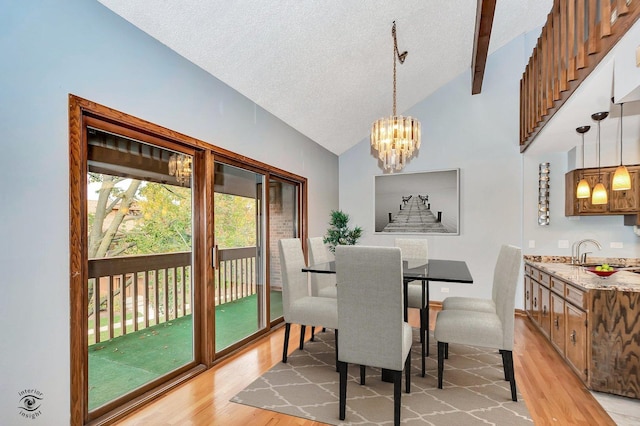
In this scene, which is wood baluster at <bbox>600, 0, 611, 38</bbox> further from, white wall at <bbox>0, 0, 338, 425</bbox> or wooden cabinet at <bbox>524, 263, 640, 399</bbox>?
white wall at <bbox>0, 0, 338, 425</bbox>

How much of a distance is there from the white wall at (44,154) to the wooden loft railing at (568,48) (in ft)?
9.99

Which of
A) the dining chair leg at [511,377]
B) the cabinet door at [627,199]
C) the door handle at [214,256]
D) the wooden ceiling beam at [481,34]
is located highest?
the wooden ceiling beam at [481,34]

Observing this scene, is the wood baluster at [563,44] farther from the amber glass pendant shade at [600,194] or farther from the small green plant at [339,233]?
the small green plant at [339,233]

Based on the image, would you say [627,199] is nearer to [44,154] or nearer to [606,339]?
[606,339]

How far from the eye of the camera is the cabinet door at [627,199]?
12.2ft

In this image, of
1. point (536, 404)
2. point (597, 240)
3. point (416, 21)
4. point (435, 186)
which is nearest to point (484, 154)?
point (435, 186)

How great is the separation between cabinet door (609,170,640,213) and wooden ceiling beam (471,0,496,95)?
7.07ft

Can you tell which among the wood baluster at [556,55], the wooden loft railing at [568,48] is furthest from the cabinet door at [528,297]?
the wood baluster at [556,55]

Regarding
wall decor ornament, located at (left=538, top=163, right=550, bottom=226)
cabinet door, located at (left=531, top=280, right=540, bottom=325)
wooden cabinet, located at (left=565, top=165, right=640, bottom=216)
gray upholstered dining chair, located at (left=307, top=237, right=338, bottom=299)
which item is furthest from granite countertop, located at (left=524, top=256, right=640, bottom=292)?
gray upholstered dining chair, located at (left=307, top=237, right=338, bottom=299)

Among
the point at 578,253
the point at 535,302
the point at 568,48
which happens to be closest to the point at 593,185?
the point at 578,253

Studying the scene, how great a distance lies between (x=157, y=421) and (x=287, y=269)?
1534 mm

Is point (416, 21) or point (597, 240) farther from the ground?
point (416, 21)

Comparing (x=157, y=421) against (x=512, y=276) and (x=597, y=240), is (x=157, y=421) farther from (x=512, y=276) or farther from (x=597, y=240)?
(x=597, y=240)

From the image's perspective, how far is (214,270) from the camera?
3107 mm
